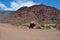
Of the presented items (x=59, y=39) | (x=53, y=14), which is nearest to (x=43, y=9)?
(x=53, y=14)

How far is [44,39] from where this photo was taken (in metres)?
8.06

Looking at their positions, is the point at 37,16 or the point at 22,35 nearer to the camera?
the point at 22,35

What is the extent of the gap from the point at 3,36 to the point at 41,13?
100 meters

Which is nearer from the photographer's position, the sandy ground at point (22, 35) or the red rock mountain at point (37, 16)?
the sandy ground at point (22, 35)

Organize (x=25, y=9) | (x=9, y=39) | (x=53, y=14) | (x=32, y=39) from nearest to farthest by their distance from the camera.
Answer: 1. (x=9, y=39)
2. (x=32, y=39)
3. (x=53, y=14)
4. (x=25, y=9)

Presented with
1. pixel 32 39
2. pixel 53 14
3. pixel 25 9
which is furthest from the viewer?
pixel 25 9

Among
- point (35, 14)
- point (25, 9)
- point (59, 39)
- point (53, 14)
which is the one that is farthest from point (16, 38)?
point (25, 9)

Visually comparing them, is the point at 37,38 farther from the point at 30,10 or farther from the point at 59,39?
the point at 30,10

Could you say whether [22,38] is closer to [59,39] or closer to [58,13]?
[59,39]

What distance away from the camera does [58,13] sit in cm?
11638

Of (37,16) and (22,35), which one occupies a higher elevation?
(22,35)

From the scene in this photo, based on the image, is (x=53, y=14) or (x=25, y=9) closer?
(x=53, y=14)

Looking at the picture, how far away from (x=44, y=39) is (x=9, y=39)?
1.69 metres

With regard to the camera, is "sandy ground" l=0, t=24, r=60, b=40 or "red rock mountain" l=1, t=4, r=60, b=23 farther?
"red rock mountain" l=1, t=4, r=60, b=23
